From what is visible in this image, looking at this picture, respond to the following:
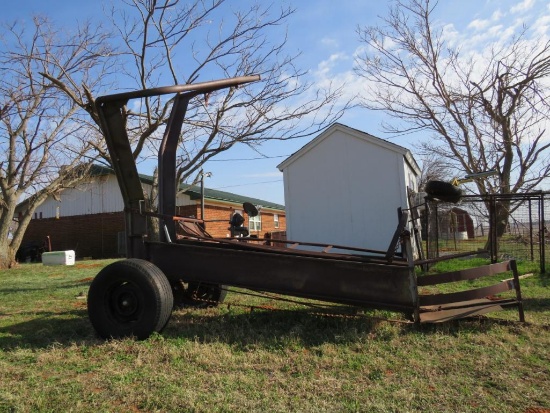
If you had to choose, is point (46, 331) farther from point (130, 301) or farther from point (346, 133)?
point (346, 133)

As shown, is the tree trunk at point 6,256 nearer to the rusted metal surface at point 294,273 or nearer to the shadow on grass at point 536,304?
the rusted metal surface at point 294,273

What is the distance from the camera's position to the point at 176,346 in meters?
4.16

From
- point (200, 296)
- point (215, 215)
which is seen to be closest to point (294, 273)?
point (200, 296)

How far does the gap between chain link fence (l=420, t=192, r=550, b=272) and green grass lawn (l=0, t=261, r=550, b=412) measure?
379 cm

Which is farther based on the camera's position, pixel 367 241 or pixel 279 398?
pixel 367 241

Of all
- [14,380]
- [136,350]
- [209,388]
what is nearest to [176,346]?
[136,350]

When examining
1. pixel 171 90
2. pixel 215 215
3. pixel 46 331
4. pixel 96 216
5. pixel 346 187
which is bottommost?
pixel 46 331

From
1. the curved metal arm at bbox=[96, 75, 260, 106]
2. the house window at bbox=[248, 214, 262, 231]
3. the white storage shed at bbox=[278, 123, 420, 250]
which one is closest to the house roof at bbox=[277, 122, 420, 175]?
the white storage shed at bbox=[278, 123, 420, 250]

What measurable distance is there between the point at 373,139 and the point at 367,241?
3238 mm

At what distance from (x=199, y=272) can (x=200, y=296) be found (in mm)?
1516

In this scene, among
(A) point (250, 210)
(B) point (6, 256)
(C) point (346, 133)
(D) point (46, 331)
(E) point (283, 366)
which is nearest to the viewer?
(E) point (283, 366)

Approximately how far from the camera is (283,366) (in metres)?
3.67

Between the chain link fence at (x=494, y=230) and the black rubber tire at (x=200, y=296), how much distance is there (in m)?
3.93

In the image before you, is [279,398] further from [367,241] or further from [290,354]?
[367,241]
